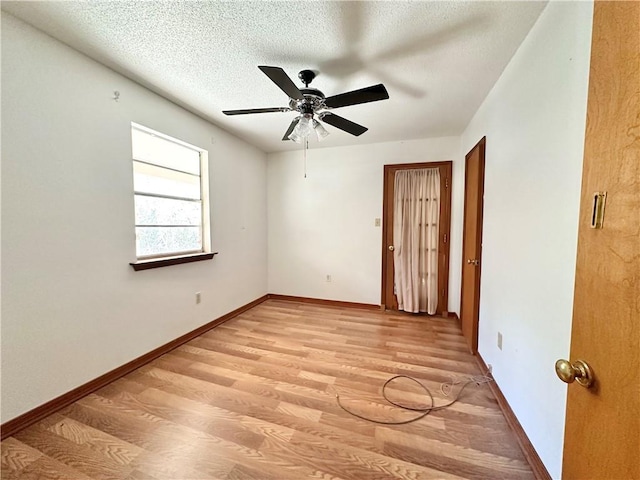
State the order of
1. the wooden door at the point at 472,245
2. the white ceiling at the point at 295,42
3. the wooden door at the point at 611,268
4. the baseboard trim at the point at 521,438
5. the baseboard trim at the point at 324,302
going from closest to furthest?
the wooden door at the point at 611,268
the baseboard trim at the point at 521,438
the white ceiling at the point at 295,42
the wooden door at the point at 472,245
the baseboard trim at the point at 324,302

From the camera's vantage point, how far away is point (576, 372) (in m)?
0.62

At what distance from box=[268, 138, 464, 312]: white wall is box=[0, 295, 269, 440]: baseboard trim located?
179 centimetres

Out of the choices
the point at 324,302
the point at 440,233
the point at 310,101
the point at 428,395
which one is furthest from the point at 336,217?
the point at 428,395

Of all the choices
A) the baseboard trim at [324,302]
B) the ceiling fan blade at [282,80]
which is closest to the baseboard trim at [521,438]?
the baseboard trim at [324,302]

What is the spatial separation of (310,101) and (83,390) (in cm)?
278

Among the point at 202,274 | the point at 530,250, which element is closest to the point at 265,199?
the point at 202,274

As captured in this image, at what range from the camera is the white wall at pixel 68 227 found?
4.96 feet

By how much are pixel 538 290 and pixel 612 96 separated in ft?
3.68

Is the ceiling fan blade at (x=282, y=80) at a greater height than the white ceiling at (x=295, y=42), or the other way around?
the white ceiling at (x=295, y=42)

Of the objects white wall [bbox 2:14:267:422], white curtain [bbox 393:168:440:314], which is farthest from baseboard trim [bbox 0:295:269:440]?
white curtain [bbox 393:168:440:314]

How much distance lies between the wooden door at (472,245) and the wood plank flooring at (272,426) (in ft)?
1.14

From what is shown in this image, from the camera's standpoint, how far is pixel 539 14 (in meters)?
1.40

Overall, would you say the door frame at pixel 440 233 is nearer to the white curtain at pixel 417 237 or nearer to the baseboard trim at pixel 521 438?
the white curtain at pixel 417 237

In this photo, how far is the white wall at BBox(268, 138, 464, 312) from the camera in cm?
351
